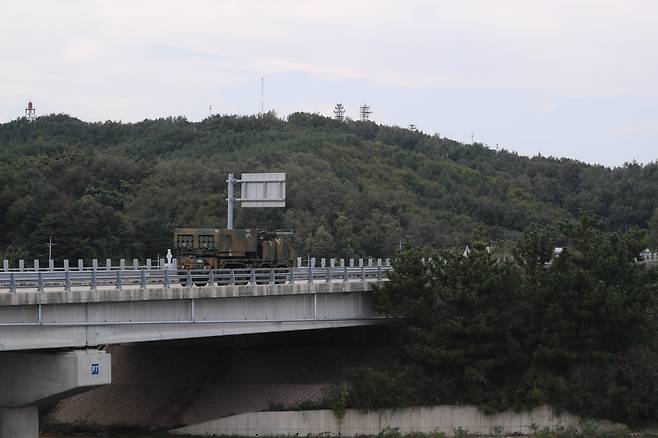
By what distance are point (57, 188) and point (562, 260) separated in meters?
72.2

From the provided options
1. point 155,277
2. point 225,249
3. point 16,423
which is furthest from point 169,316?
point 225,249

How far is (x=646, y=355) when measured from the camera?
181ft

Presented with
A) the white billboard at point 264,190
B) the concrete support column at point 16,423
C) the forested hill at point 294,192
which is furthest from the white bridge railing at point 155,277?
the forested hill at point 294,192

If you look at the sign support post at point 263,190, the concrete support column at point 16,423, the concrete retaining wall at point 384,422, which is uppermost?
the sign support post at point 263,190

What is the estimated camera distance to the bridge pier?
1657 inches

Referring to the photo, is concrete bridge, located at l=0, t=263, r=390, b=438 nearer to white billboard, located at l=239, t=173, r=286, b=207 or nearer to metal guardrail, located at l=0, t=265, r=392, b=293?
metal guardrail, located at l=0, t=265, r=392, b=293

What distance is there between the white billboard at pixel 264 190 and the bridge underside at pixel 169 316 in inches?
371

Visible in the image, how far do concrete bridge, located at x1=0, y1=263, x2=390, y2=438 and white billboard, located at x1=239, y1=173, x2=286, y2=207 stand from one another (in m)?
11.5

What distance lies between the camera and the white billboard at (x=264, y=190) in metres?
64.1

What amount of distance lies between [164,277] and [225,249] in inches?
375

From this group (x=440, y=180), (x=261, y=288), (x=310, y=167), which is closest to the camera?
(x=261, y=288)

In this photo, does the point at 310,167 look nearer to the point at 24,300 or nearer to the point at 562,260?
the point at 562,260

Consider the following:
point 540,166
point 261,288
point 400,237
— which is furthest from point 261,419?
point 540,166

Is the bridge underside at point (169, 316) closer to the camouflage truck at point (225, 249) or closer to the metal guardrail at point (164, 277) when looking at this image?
the metal guardrail at point (164, 277)
